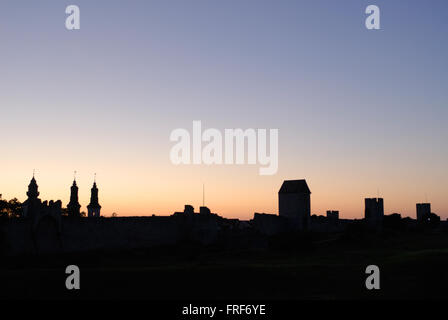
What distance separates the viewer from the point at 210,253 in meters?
50.4

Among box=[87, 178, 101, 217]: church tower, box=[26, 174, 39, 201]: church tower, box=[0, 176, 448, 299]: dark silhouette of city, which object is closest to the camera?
box=[0, 176, 448, 299]: dark silhouette of city

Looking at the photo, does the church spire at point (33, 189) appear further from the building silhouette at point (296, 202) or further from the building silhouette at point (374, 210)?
the building silhouette at point (374, 210)

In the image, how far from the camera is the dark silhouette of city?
26531mm

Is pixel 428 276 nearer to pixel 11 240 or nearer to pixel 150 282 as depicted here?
pixel 150 282

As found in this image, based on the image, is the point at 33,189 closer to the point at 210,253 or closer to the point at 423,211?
the point at 210,253

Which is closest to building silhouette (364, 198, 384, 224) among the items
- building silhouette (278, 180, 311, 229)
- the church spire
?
building silhouette (278, 180, 311, 229)

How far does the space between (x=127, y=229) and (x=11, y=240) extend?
1258 cm

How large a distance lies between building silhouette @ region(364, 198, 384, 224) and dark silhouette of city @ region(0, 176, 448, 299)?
0.51ft

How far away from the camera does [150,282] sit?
27953 millimetres

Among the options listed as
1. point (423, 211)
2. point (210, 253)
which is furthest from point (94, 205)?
point (423, 211)

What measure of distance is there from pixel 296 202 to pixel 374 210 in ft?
44.7

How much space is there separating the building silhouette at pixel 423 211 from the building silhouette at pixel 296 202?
28895 mm

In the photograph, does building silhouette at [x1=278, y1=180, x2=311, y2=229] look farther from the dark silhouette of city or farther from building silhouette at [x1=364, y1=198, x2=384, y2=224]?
building silhouette at [x1=364, y1=198, x2=384, y2=224]

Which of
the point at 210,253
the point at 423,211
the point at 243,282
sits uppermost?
the point at 423,211
